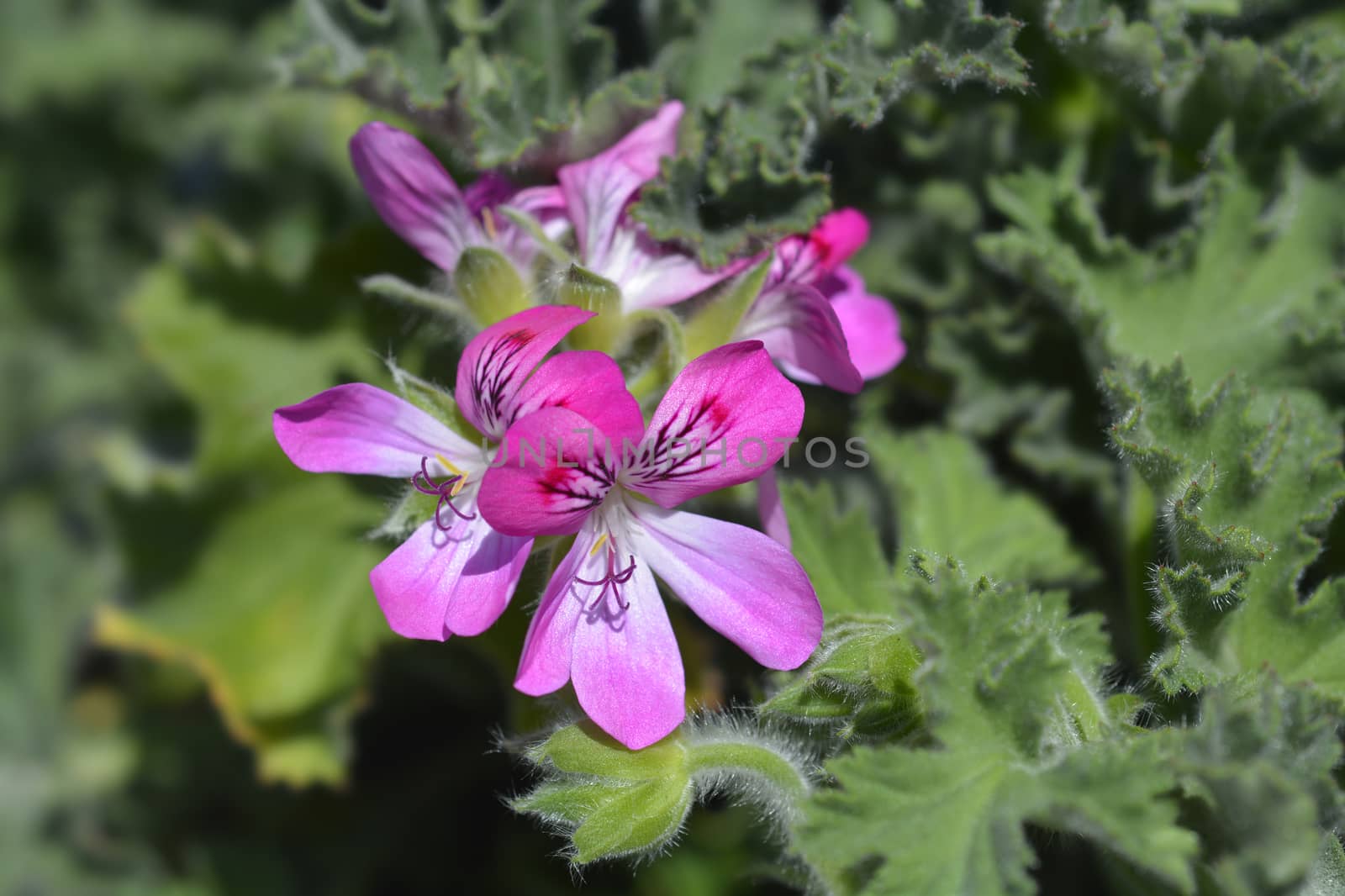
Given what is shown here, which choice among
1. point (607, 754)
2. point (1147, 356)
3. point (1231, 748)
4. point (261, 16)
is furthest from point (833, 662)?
point (261, 16)

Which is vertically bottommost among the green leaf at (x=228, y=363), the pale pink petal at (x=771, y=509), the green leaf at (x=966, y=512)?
the green leaf at (x=228, y=363)

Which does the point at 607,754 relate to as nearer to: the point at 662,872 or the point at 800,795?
the point at 800,795

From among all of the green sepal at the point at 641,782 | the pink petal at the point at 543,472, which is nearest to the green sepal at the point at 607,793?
the green sepal at the point at 641,782

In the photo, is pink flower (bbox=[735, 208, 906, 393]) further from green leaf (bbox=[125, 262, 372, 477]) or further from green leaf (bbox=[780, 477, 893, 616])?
green leaf (bbox=[125, 262, 372, 477])

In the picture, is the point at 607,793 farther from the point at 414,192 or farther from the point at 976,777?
the point at 414,192

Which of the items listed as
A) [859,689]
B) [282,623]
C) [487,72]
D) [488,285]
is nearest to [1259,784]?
[859,689]

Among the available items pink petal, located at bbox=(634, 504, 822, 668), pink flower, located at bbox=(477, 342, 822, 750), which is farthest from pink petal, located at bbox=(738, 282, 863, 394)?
pink petal, located at bbox=(634, 504, 822, 668)

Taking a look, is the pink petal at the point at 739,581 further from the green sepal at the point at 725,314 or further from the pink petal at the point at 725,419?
the green sepal at the point at 725,314
